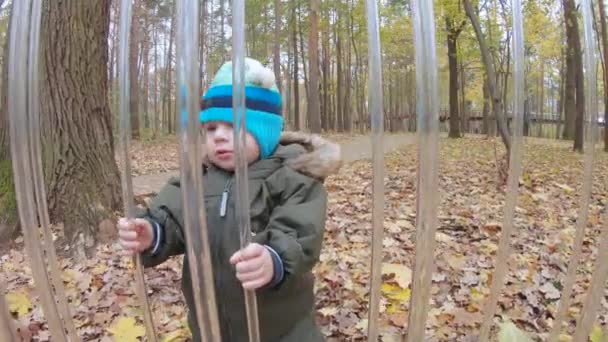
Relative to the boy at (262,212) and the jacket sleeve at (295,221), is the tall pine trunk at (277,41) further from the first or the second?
the jacket sleeve at (295,221)

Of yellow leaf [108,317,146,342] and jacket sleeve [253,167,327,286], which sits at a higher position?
jacket sleeve [253,167,327,286]

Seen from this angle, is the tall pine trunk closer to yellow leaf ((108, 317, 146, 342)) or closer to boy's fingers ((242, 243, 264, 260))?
boy's fingers ((242, 243, 264, 260))

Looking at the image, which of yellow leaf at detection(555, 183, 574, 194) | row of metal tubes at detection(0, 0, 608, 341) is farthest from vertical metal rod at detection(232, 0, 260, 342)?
yellow leaf at detection(555, 183, 574, 194)

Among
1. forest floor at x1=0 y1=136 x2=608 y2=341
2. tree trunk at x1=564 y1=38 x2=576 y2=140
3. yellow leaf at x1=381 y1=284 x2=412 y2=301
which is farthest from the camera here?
tree trunk at x1=564 y1=38 x2=576 y2=140

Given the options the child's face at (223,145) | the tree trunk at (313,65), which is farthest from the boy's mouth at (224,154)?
the tree trunk at (313,65)

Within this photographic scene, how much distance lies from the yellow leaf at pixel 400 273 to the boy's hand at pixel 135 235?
4.03 feet

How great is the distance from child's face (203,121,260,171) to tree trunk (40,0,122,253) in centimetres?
162

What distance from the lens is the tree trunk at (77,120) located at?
2.40 metres

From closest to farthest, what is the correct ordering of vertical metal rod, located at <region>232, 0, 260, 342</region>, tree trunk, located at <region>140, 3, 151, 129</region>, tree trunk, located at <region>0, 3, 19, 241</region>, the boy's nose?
1. vertical metal rod, located at <region>232, 0, 260, 342</region>
2. the boy's nose
3. tree trunk, located at <region>140, 3, 151, 129</region>
4. tree trunk, located at <region>0, 3, 19, 241</region>

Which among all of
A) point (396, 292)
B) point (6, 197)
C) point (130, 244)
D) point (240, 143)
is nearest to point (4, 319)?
point (130, 244)

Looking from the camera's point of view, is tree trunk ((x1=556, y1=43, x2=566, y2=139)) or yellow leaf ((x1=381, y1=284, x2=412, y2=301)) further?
tree trunk ((x1=556, y1=43, x2=566, y2=139))

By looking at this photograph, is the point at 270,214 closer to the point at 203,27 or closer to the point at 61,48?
the point at 203,27

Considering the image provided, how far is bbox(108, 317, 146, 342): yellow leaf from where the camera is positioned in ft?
5.62

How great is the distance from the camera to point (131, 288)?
2275mm
